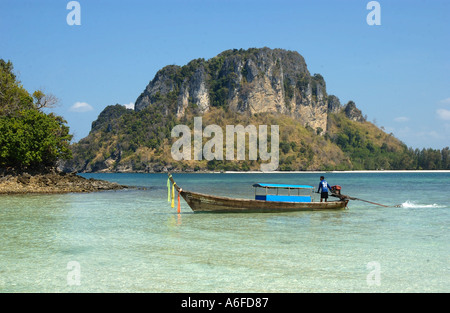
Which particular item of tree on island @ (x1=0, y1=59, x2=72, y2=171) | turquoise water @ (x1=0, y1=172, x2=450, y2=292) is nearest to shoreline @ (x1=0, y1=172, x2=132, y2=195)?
tree on island @ (x1=0, y1=59, x2=72, y2=171)

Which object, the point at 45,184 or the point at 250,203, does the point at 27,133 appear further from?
the point at 250,203

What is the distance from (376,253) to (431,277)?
2.92m

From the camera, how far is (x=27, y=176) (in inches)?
1713

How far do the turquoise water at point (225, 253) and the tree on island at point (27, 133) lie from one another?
21.5 metres

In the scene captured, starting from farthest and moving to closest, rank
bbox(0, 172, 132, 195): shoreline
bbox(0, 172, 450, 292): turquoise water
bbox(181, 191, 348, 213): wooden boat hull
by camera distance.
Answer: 1. bbox(0, 172, 132, 195): shoreline
2. bbox(181, 191, 348, 213): wooden boat hull
3. bbox(0, 172, 450, 292): turquoise water

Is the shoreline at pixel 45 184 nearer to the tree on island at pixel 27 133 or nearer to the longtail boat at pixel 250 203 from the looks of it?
the tree on island at pixel 27 133

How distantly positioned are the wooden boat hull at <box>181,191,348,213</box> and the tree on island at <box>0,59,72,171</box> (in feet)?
88.6

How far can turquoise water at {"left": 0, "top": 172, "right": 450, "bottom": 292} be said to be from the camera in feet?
33.3

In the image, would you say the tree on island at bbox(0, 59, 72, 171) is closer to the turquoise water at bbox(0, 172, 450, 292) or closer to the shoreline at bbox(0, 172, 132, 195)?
the shoreline at bbox(0, 172, 132, 195)

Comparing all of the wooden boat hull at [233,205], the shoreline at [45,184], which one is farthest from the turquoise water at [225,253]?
the shoreline at [45,184]

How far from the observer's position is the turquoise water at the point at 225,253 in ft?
33.3

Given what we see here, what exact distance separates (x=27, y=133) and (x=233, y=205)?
2957cm
